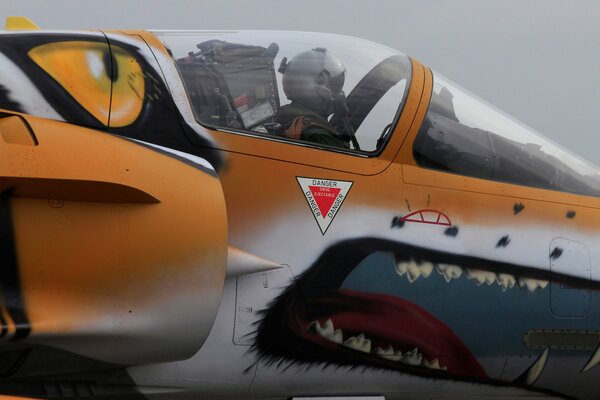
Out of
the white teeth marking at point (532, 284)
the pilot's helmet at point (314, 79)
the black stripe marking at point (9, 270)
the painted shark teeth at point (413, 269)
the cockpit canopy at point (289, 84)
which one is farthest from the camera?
the pilot's helmet at point (314, 79)

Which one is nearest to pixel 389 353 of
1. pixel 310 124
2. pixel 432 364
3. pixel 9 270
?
pixel 432 364

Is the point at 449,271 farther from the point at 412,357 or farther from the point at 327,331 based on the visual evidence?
the point at 327,331

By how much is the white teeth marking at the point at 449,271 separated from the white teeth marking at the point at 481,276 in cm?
7

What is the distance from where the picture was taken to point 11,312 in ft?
16.1

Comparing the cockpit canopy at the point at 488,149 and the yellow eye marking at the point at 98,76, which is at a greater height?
the yellow eye marking at the point at 98,76

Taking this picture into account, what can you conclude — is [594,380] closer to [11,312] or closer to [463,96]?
[463,96]

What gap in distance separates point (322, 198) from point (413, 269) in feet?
2.24

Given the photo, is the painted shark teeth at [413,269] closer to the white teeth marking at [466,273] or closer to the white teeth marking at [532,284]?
the white teeth marking at [466,273]

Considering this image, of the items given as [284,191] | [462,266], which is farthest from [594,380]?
[284,191]

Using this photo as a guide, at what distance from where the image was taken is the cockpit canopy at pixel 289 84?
20.0 feet

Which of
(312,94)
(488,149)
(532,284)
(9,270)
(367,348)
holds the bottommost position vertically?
(367,348)

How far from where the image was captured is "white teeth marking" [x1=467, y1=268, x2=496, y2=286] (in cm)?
611

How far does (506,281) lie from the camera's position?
20.2ft

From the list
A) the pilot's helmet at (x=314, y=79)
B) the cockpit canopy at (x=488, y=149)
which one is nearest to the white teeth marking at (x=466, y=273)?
the cockpit canopy at (x=488, y=149)
